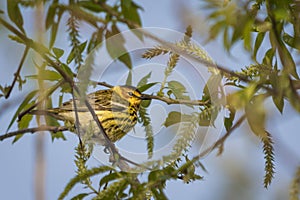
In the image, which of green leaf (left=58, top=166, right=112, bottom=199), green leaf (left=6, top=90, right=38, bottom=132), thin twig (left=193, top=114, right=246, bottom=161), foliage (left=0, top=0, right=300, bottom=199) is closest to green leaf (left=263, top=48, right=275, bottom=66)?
foliage (left=0, top=0, right=300, bottom=199)

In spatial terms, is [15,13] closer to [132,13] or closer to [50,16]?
[50,16]

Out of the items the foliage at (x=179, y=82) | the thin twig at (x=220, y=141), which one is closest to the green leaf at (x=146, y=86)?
the foliage at (x=179, y=82)

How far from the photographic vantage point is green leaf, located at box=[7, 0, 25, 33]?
1.66 meters

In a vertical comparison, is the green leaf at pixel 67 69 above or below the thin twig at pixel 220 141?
above

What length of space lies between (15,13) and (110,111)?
57.1 inches

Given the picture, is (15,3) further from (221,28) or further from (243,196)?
(243,196)

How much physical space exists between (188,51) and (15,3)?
53cm

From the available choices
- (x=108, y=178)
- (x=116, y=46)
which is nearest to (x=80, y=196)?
(x=108, y=178)

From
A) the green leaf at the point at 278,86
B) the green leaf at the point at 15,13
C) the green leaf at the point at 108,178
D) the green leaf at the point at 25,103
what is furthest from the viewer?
the green leaf at the point at 25,103

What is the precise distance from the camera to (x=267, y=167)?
1432 millimetres

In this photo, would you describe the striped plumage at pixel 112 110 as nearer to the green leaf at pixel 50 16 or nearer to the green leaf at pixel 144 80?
the green leaf at pixel 144 80

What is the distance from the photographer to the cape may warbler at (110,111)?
185 cm

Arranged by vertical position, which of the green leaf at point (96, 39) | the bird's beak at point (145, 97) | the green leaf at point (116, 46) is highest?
the green leaf at point (96, 39)

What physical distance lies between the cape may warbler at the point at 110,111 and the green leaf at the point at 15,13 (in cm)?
28
